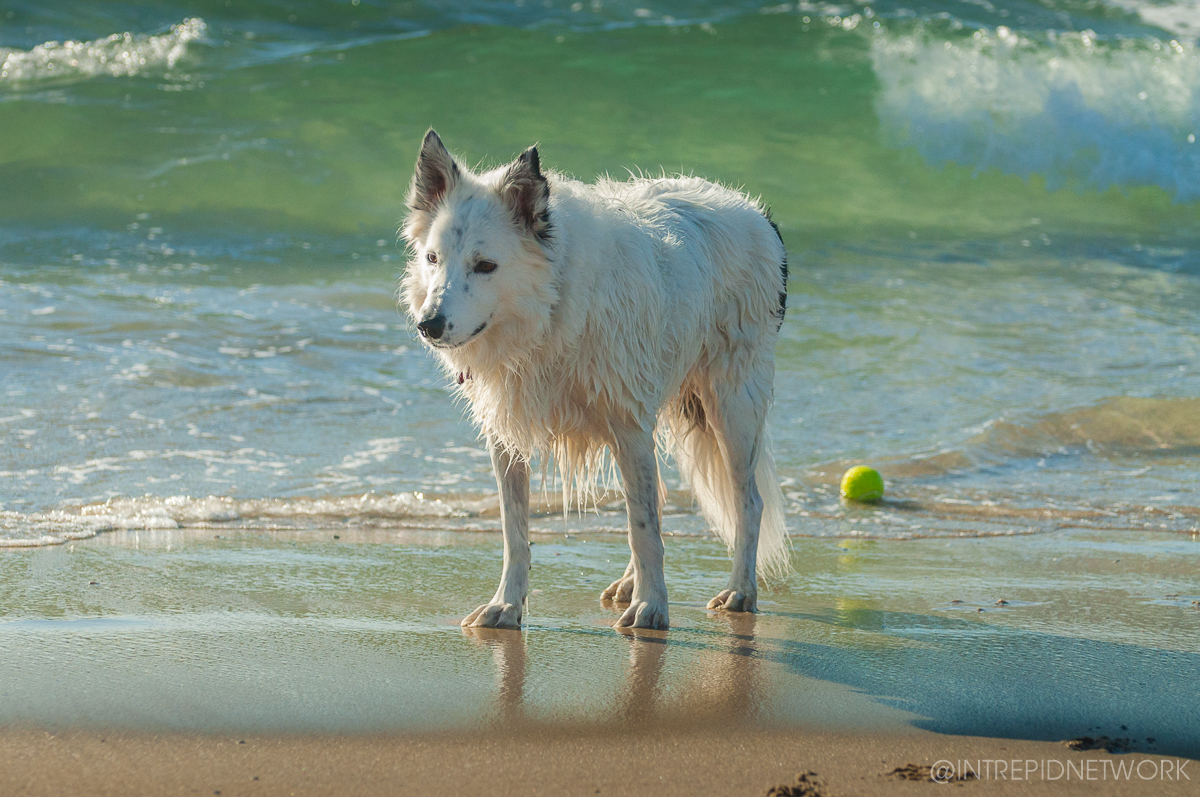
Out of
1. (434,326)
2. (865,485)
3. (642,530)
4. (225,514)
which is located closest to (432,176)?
(434,326)

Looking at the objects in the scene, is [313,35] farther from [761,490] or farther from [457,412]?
[761,490]

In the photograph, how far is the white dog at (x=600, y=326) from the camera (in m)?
4.11

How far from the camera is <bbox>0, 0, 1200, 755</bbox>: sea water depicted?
3885mm

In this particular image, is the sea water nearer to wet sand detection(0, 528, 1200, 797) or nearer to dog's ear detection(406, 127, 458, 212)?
wet sand detection(0, 528, 1200, 797)

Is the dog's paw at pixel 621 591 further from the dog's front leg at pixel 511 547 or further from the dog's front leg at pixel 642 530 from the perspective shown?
the dog's front leg at pixel 511 547

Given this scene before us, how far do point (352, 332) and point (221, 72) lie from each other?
10813 millimetres

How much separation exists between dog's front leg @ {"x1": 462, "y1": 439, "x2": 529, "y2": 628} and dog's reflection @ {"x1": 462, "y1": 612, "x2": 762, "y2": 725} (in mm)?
72

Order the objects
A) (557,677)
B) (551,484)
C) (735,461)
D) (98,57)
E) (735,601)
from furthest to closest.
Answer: (98,57) < (551,484) < (735,461) < (735,601) < (557,677)

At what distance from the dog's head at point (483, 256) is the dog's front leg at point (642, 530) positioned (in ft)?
2.12

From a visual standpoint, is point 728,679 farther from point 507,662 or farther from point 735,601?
point 735,601

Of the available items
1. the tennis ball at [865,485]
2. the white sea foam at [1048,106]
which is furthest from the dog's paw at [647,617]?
the white sea foam at [1048,106]

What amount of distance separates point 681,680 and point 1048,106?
2009 cm

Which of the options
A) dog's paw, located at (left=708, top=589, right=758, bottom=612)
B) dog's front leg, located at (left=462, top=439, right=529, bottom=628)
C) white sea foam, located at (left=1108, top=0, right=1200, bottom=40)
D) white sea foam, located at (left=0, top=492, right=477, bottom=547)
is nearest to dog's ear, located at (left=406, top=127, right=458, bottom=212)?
dog's front leg, located at (left=462, top=439, right=529, bottom=628)

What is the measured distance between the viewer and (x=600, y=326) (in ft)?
14.3
